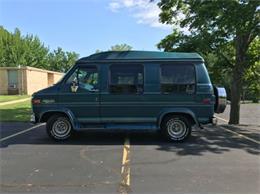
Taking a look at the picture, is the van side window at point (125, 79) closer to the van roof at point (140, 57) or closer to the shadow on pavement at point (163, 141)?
the van roof at point (140, 57)

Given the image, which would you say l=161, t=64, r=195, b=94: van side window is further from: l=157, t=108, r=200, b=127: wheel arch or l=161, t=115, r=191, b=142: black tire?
l=161, t=115, r=191, b=142: black tire

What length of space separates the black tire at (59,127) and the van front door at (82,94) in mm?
340

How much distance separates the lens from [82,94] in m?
11.2

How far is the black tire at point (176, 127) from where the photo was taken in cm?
1126

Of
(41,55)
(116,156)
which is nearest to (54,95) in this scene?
(116,156)

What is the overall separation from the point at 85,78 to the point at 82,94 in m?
0.41

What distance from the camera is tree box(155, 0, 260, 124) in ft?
46.2

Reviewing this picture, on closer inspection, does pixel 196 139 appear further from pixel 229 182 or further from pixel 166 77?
pixel 229 182

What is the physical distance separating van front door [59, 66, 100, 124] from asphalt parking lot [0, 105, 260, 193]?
2.41 feet

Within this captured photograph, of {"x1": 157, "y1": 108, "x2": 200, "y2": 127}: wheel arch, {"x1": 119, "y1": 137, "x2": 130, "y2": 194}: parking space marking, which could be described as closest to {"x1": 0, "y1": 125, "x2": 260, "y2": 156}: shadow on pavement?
{"x1": 157, "y1": 108, "x2": 200, "y2": 127}: wheel arch

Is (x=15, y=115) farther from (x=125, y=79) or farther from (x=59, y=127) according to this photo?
(x=125, y=79)

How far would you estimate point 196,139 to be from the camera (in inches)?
463

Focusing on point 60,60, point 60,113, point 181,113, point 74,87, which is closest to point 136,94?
point 181,113

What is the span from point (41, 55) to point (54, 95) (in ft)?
204
